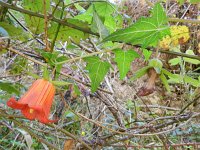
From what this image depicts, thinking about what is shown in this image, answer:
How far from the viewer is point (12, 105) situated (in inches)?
20.9

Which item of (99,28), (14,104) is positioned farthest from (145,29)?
(14,104)

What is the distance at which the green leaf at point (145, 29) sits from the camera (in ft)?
1.60

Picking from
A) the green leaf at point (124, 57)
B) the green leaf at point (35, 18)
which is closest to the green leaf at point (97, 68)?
the green leaf at point (124, 57)

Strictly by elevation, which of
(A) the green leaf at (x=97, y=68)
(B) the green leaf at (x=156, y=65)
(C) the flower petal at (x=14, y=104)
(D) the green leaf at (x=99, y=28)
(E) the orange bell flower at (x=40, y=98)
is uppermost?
(D) the green leaf at (x=99, y=28)

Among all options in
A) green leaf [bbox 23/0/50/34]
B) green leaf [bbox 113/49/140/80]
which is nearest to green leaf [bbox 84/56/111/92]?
green leaf [bbox 113/49/140/80]

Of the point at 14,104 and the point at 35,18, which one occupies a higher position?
the point at 35,18

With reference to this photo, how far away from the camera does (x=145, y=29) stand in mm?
498

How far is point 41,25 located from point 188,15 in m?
2.00

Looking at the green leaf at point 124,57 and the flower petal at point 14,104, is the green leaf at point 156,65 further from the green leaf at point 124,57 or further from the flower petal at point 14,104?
the flower petal at point 14,104

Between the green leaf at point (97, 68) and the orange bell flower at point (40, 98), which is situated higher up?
the green leaf at point (97, 68)

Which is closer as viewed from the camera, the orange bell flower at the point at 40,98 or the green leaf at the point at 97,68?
the orange bell flower at the point at 40,98

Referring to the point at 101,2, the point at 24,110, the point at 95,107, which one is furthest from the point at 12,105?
the point at 95,107

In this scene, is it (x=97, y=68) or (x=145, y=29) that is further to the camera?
(x=97, y=68)

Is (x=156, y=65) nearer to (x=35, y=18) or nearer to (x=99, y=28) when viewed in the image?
(x=99, y=28)
